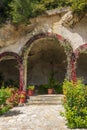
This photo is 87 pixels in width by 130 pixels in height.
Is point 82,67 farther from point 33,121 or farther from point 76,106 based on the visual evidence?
point 76,106

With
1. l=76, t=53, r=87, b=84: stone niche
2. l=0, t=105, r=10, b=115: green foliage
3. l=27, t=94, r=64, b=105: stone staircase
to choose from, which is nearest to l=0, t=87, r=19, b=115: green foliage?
l=0, t=105, r=10, b=115: green foliage

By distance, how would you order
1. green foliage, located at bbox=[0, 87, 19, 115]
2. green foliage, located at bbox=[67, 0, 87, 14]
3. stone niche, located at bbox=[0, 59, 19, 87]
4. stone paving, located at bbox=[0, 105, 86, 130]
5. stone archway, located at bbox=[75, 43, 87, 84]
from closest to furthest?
stone paving, located at bbox=[0, 105, 86, 130]
green foliage, located at bbox=[0, 87, 19, 115]
green foliage, located at bbox=[67, 0, 87, 14]
stone archway, located at bbox=[75, 43, 87, 84]
stone niche, located at bbox=[0, 59, 19, 87]

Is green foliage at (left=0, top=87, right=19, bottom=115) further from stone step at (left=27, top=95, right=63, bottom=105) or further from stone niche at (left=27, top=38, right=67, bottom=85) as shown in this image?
stone niche at (left=27, top=38, right=67, bottom=85)

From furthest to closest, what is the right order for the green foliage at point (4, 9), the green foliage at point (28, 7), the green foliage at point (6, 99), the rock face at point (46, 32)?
the green foliage at point (4, 9) < the rock face at point (46, 32) < the green foliage at point (28, 7) < the green foliage at point (6, 99)

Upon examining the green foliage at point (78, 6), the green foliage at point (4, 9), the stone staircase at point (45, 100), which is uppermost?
the green foliage at point (4, 9)

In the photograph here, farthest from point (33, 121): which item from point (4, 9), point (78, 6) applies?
point (4, 9)

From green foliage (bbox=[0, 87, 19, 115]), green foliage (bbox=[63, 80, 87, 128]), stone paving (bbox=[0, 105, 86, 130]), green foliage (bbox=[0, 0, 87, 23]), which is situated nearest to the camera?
green foliage (bbox=[63, 80, 87, 128])

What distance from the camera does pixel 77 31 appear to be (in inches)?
656

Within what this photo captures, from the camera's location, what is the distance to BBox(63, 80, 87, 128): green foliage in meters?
9.62

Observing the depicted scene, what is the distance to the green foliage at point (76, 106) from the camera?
31.6 ft

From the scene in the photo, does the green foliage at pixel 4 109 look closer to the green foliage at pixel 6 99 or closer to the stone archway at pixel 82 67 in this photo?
the green foliage at pixel 6 99

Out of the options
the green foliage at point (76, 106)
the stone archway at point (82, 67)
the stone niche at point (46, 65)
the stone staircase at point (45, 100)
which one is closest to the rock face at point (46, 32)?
the stone staircase at point (45, 100)

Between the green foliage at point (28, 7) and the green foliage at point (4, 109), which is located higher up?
the green foliage at point (28, 7)

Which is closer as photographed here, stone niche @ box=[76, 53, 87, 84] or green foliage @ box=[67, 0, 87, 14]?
green foliage @ box=[67, 0, 87, 14]
